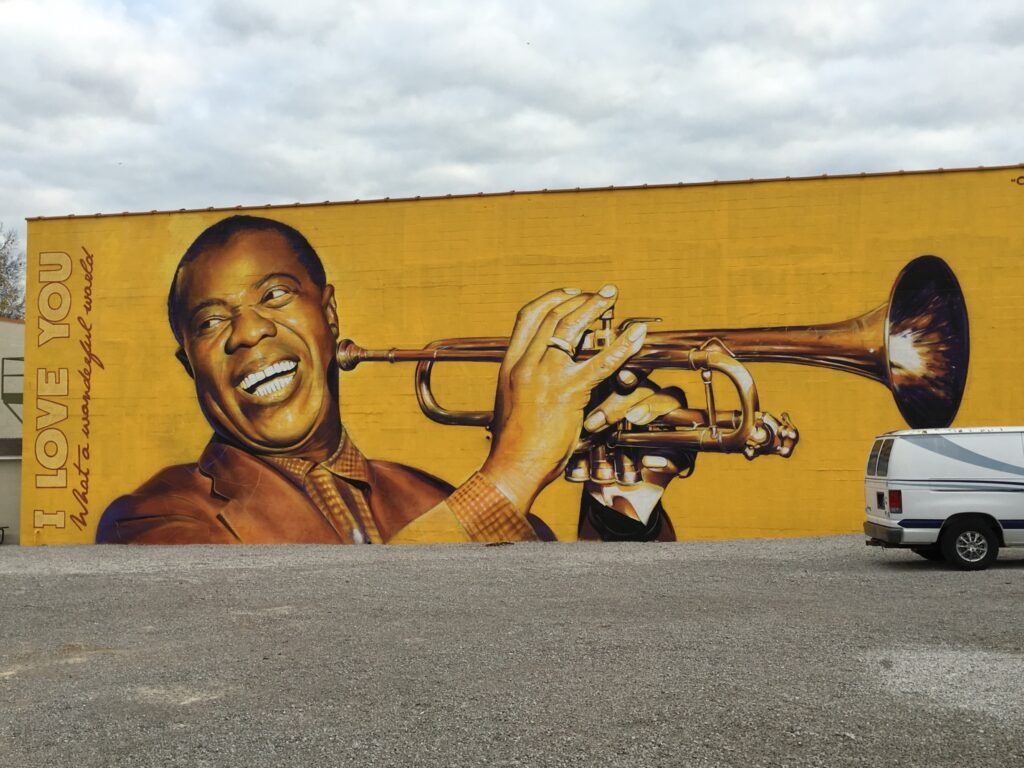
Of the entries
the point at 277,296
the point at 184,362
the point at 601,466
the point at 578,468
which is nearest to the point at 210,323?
the point at 184,362

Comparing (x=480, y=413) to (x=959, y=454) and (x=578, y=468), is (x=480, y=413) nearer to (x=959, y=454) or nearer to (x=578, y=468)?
(x=578, y=468)

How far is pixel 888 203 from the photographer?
16766 mm

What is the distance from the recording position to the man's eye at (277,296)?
18.1 meters

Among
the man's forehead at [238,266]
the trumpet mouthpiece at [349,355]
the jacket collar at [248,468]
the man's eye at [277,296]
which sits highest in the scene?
the man's forehead at [238,266]

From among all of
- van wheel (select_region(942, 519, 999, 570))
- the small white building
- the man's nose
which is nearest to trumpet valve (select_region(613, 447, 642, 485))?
van wheel (select_region(942, 519, 999, 570))

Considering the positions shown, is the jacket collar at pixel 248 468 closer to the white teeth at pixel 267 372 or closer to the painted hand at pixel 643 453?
the white teeth at pixel 267 372

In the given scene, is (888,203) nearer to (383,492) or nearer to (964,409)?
(964,409)

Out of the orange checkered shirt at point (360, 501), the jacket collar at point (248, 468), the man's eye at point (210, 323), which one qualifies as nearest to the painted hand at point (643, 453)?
the orange checkered shirt at point (360, 501)

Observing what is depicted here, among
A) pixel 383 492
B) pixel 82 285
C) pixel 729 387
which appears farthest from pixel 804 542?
pixel 82 285

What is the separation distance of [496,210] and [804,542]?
7.50 metres

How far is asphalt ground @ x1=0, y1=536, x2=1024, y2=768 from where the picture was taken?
5.55 metres

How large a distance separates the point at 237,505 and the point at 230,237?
481 centimetres

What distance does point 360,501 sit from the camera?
17.7 m

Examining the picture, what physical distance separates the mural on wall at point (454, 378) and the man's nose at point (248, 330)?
5cm
